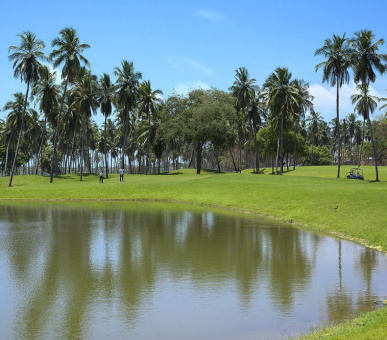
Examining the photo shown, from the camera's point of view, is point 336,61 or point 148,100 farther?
point 148,100

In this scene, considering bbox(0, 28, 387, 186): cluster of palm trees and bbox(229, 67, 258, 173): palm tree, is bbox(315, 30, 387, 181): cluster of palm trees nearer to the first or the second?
bbox(0, 28, 387, 186): cluster of palm trees

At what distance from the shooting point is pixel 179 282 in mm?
15906

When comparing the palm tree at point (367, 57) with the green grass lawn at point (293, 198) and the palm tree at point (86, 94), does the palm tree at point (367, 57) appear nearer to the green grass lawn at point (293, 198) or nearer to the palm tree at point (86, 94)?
the green grass lawn at point (293, 198)

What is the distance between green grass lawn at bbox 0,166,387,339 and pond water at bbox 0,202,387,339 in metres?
1.93

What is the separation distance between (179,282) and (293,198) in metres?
25.4

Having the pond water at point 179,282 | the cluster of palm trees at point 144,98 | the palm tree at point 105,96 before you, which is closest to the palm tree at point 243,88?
the cluster of palm trees at point 144,98

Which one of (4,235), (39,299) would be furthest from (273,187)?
(39,299)

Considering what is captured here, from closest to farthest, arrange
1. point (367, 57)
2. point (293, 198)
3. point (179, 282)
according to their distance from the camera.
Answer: point (179, 282) < point (293, 198) < point (367, 57)

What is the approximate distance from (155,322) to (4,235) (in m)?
18.4

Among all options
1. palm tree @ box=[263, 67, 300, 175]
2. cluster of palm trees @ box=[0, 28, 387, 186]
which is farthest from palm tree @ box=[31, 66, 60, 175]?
palm tree @ box=[263, 67, 300, 175]

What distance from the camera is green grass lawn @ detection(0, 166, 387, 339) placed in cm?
2461

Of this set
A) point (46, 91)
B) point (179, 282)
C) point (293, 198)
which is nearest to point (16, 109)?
point (46, 91)

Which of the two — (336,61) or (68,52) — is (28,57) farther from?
(336,61)

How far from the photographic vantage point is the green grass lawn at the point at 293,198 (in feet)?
80.7
